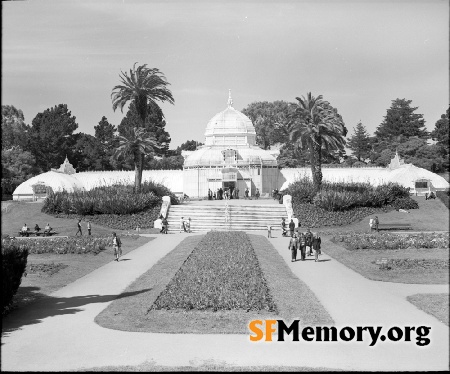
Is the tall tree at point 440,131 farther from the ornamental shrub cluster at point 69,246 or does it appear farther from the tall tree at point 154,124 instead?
the ornamental shrub cluster at point 69,246

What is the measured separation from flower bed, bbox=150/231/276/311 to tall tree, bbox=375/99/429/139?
7265 cm

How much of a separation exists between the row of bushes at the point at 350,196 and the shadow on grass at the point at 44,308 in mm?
29738

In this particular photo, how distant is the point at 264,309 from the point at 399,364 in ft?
20.0

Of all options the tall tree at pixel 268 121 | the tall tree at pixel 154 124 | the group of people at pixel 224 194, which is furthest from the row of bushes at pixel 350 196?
the tall tree at pixel 268 121

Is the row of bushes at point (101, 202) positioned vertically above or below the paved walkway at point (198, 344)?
above

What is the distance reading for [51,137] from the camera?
9288 centimetres

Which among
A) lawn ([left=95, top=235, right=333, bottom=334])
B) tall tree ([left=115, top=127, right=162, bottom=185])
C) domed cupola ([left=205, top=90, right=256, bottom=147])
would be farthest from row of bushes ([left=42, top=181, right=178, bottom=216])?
domed cupola ([left=205, top=90, right=256, bottom=147])

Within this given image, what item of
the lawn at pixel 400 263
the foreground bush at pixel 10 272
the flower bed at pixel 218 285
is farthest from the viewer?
the lawn at pixel 400 263

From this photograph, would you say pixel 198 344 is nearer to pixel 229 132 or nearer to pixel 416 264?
pixel 416 264

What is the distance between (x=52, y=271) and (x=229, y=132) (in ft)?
185

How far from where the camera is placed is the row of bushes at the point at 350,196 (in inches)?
1912

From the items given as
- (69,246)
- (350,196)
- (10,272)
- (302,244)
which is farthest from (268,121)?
(10,272)

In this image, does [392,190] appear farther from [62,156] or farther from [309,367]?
[62,156]

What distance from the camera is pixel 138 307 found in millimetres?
18078
